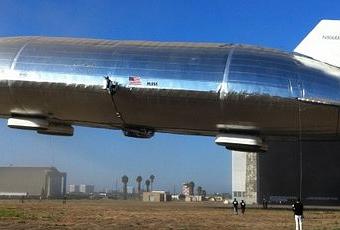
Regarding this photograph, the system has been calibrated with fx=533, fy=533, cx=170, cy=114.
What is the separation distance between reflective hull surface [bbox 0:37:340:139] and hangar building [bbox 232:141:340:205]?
3540 inches

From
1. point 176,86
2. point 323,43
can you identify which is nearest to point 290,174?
point 323,43

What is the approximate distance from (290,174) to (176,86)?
3855 inches

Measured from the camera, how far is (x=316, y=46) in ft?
89.7

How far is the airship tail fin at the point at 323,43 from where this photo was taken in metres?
26.3

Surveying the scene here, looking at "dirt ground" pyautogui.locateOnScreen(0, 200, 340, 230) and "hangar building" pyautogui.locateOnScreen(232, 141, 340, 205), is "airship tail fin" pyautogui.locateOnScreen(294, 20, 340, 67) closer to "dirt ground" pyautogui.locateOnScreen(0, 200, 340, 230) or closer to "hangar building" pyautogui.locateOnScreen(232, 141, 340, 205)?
"dirt ground" pyautogui.locateOnScreen(0, 200, 340, 230)

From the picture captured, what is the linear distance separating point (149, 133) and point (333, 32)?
10.9 m

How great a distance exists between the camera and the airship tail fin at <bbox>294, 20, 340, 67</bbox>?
26.3 m

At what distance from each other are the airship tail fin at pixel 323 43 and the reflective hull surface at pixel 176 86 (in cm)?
191

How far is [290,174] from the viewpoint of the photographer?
115500 mm

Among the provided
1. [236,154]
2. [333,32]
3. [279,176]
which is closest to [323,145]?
[279,176]

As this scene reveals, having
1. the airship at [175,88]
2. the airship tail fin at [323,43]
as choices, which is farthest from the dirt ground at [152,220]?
the airship tail fin at [323,43]

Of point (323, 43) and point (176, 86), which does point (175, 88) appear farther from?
point (323, 43)

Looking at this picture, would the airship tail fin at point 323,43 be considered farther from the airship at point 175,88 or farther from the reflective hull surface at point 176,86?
the reflective hull surface at point 176,86

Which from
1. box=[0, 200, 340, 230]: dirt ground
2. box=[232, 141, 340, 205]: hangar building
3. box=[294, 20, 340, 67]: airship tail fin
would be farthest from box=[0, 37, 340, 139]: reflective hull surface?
box=[232, 141, 340, 205]: hangar building
